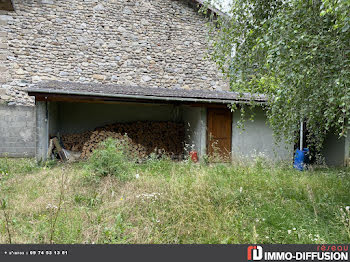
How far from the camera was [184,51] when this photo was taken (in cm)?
1070

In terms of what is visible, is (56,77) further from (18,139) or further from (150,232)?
(150,232)

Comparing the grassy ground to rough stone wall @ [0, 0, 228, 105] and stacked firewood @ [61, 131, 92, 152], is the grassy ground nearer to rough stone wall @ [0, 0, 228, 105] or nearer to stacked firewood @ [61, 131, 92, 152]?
stacked firewood @ [61, 131, 92, 152]

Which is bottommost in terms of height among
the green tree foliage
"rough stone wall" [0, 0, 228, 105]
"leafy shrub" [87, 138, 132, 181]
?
"leafy shrub" [87, 138, 132, 181]

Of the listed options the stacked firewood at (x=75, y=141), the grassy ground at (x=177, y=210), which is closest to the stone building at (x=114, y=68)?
the stacked firewood at (x=75, y=141)

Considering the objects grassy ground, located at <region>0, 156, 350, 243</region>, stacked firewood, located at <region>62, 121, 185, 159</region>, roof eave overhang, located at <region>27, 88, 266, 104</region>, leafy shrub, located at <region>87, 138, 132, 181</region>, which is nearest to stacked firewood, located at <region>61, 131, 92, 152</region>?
stacked firewood, located at <region>62, 121, 185, 159</region>

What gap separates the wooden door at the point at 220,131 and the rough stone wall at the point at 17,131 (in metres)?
6.73

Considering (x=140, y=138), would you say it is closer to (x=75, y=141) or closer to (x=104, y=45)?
(x=75, y=141)

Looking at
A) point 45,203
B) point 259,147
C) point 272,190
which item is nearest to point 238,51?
point 272,190

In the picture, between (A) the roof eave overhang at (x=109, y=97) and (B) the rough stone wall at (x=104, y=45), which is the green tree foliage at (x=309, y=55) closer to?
(A) the roof eave overhang at (x=109, y=97)

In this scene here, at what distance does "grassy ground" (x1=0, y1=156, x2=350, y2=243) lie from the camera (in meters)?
2.80

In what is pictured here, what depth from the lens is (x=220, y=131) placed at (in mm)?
8328

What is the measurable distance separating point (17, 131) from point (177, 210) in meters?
8.38

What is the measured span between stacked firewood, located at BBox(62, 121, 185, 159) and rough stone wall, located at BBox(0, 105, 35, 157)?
1301mm

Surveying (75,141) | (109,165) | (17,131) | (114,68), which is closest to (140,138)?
(75,141)
